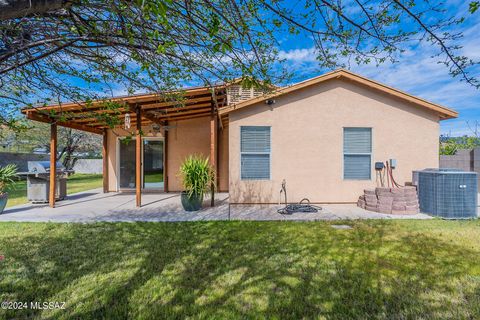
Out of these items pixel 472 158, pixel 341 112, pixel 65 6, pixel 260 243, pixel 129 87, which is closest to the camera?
pixel 65 6

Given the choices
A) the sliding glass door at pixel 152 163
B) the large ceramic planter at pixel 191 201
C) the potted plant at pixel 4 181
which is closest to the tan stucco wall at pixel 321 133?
the large ceramic planter at pixel 191 201

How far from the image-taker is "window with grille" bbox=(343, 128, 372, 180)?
7633mm

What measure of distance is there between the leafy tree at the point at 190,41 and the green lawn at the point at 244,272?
7.02 ft

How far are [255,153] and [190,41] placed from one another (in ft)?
16.2

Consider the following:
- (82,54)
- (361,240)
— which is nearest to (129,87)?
(82,54)

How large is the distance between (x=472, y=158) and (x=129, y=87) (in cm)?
1273

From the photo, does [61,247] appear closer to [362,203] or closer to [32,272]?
[32,272]

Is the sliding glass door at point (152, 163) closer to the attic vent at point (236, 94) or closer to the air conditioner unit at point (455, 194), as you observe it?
the attic vent at point (236, 94)

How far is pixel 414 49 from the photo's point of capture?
3023mm

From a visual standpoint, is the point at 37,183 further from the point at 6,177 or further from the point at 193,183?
the point at 193,183

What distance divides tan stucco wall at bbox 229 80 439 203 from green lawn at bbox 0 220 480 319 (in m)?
2.71

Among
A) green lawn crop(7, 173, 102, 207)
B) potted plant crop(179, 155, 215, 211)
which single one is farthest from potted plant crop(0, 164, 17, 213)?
potted plant crop(179, 155, 215, 211)

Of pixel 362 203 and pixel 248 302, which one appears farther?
pixel 362 203

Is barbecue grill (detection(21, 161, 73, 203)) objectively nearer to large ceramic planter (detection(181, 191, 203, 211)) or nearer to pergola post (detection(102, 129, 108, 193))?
pergola post (detection(102, 129, 108, 193))
